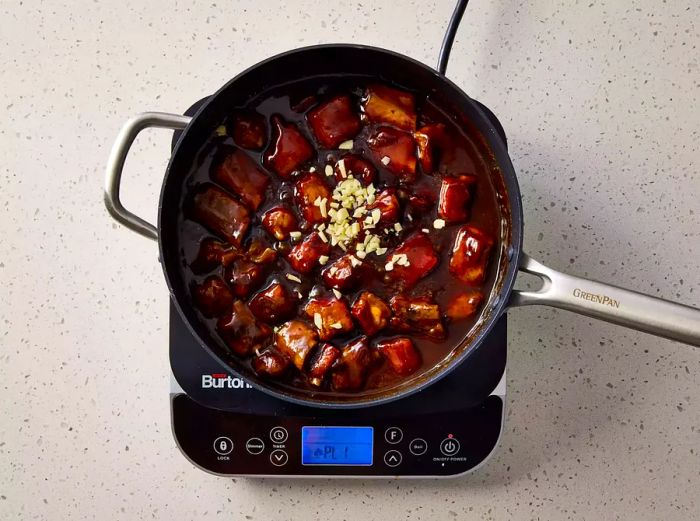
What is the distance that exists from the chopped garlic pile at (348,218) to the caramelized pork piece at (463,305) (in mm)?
146

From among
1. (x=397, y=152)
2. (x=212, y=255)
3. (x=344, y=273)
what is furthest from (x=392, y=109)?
(x=212, y=255)

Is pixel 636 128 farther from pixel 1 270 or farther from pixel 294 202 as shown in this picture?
pixel 1 270

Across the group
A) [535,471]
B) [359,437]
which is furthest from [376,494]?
[535,471]

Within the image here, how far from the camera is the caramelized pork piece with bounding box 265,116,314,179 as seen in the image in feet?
3.84

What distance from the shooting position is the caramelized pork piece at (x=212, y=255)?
1.17 meters

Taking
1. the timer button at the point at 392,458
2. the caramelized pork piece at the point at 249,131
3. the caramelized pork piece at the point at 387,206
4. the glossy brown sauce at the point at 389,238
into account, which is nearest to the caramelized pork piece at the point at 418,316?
the glossy brown sauce at the point at 389,238

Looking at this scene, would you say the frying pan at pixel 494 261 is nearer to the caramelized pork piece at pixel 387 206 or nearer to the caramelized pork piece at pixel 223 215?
the caramelized pork piece at pixel 223 215

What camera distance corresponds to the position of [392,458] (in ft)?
4.11

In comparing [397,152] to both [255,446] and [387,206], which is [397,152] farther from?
[255,446]

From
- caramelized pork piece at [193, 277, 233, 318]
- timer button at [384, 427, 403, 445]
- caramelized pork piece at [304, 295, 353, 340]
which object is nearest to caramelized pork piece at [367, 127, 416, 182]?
caramelized pork piece at [304, 295, 353, 340]

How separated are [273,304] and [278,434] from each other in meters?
0.25

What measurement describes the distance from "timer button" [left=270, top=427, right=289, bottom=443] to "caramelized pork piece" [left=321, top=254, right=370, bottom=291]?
28 cm

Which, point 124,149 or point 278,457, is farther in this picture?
point 278,457

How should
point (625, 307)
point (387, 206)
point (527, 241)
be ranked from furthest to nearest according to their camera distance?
point (527, 241) → point (387, 206) → point (625, 307)
